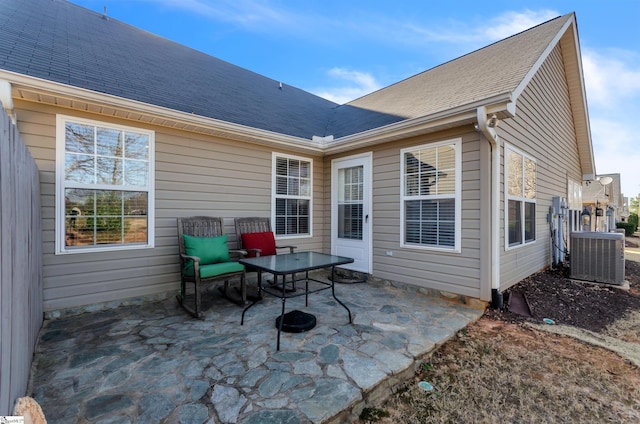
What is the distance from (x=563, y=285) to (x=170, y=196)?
21.5 ft

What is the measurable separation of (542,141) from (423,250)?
3629mm

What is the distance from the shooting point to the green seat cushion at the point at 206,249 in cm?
355

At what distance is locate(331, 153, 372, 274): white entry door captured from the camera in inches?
195

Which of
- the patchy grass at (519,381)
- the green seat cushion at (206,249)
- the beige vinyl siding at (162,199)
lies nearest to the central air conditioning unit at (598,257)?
the patchy grass at (519,381)

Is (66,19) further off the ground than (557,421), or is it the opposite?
(66,19)

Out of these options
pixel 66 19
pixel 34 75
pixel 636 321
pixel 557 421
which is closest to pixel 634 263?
pixel 636 321

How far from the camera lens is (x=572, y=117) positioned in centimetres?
714

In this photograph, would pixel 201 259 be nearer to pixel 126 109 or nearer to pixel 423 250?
pixel 126 109

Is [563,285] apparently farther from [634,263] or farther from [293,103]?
[293,103]

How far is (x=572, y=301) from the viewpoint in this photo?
13.2 feet

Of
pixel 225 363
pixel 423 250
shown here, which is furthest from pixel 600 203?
pixel 225 363

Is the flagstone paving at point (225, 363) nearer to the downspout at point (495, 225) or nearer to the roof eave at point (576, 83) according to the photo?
the downspout at point (495, 225)

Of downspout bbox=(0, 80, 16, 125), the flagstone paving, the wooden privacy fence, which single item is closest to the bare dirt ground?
the flagstone paving

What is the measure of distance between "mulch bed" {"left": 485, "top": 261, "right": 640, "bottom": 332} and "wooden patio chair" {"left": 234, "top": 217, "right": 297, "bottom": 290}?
10.2 ft
